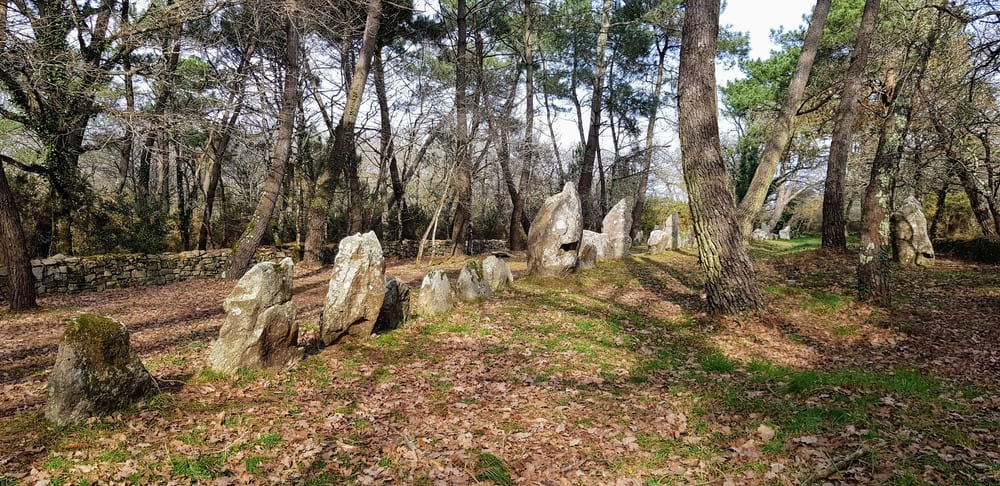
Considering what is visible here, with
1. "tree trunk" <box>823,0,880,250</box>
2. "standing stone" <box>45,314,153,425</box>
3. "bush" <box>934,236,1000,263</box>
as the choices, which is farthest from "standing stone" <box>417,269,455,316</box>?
"bush" <box>934,236,1000,263</box>

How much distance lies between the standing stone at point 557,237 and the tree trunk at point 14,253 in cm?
914

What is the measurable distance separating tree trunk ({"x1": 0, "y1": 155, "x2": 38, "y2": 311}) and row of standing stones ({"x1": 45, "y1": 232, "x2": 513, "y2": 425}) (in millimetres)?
5896

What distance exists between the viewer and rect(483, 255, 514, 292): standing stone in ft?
30.8

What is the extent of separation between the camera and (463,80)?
1527 cm

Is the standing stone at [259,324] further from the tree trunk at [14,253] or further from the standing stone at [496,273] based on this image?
the tree trunk at [14,253]

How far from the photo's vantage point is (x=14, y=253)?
7840 mm

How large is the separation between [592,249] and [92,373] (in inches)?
380

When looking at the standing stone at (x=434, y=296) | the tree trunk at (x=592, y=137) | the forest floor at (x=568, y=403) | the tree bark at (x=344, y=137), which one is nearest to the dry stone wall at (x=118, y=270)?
the tree bark at (x=344, y=137)

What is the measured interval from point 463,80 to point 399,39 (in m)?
4.59

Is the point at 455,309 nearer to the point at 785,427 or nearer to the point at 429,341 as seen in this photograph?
the point at 429,341

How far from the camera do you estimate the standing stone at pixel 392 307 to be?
6750mm

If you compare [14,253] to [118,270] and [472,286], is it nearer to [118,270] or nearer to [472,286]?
[118,270]

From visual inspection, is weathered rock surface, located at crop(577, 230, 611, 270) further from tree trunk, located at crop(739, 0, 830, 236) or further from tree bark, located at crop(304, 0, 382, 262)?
tree bark, located at crop(304, 0, 382, 262)

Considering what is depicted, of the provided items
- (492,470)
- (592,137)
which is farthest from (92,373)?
(592,137)
